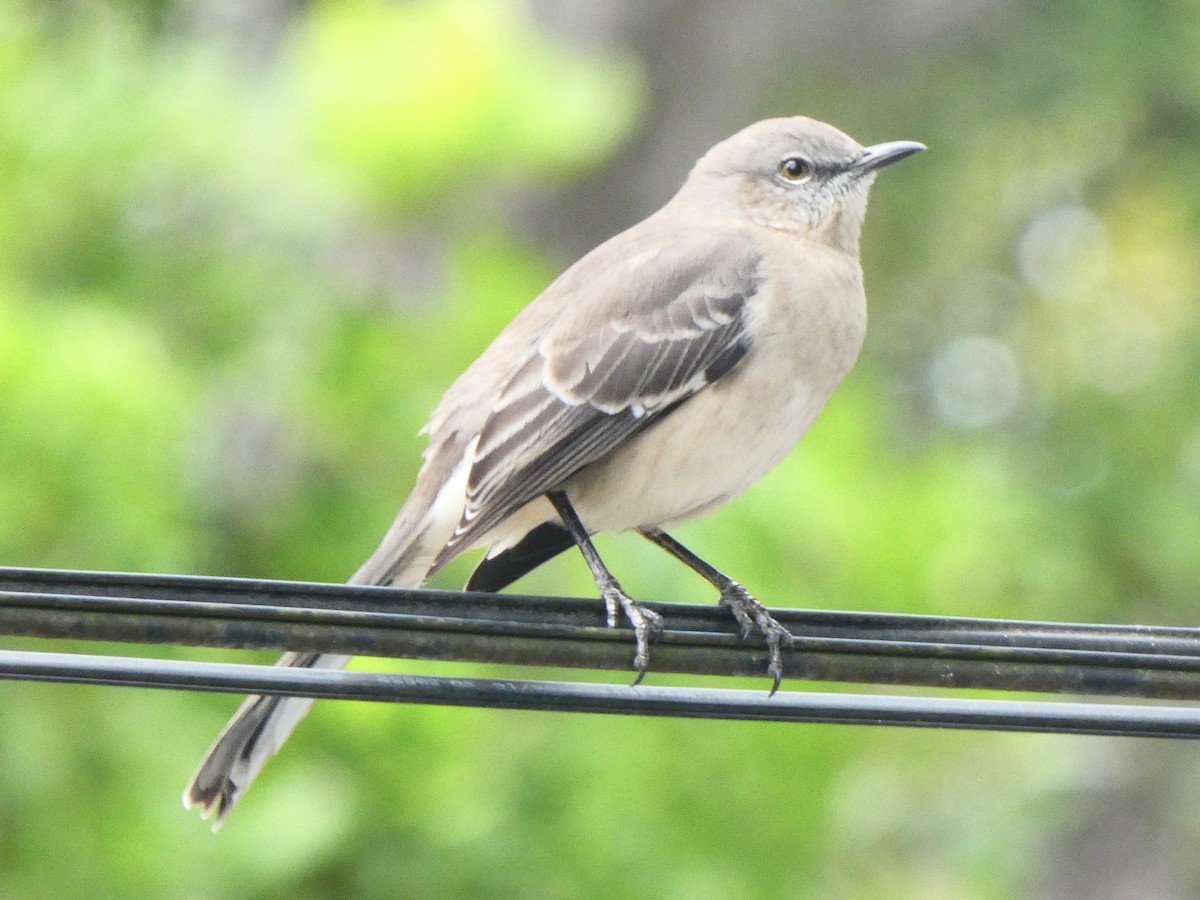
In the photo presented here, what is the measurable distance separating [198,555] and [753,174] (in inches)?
91.6

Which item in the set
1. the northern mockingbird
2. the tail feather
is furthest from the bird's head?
the tail feather

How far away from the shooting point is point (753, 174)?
5.49 m

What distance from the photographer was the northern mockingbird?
4.56m

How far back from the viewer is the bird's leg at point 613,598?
333 cm

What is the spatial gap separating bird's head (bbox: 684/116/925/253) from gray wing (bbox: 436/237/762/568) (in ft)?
1.64

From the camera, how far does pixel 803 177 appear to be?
5430mm

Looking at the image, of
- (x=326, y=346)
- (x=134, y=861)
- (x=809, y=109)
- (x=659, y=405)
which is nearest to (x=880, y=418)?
(x=326, y=346)

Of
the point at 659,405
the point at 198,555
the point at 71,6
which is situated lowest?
the point at 659,405

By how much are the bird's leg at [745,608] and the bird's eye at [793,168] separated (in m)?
1.21

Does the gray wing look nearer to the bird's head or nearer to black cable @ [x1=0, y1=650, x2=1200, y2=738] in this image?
the bird's head

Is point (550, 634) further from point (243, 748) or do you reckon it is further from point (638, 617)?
point (243, 748)

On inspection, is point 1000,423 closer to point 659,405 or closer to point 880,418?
point 880,418

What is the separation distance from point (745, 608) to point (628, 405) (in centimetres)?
72

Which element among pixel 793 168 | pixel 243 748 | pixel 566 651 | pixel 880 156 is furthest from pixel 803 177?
pixel 566 651
